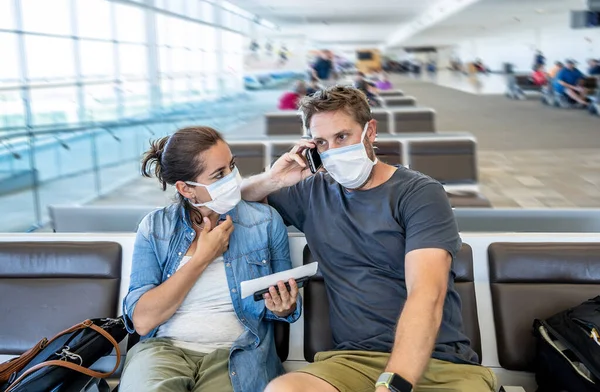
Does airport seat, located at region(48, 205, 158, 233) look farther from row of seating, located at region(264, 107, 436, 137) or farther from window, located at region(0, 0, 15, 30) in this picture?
window, located at region(0, 0, 15, 30)

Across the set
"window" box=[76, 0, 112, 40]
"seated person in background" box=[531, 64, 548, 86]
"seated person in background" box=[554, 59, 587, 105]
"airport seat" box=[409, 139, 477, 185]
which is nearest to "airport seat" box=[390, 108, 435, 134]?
"airport seat" box=[409, 139, 477, 185]

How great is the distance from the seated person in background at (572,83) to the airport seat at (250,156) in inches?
553

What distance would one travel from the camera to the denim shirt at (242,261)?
84.5 inches

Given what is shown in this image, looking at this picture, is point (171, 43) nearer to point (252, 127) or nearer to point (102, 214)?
point (252, 127)

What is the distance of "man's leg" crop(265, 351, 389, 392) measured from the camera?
1.83m

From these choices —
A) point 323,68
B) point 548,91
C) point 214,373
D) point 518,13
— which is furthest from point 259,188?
point 518,13

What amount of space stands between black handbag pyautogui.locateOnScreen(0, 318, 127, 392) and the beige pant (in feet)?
0.34

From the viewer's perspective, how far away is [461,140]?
17.8ft

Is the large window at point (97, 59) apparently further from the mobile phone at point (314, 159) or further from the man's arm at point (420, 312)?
the man's arm at point (420, 312)

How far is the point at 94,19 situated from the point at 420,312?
13097mm

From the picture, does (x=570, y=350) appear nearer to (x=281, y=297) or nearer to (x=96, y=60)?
(x=281, y=297)

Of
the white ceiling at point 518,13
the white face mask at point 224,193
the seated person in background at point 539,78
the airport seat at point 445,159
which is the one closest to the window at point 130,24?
the white ceiling at point 518,13

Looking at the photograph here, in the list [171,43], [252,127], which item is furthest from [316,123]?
[171,43]

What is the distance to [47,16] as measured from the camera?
1127 cm
